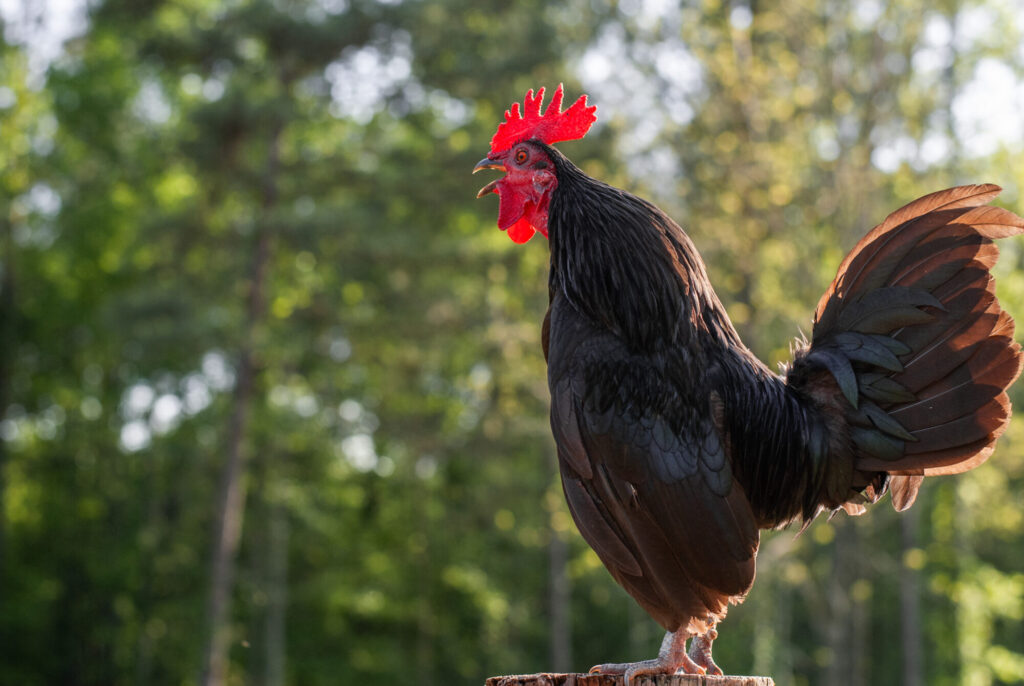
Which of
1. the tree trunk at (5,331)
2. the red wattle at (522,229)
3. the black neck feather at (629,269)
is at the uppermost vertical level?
the tree trunk at (5,331)

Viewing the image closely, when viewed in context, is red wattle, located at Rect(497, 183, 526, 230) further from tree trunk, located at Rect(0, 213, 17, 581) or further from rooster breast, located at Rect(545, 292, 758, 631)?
tree trunk, located at Rect(0, 213, 17, 581)

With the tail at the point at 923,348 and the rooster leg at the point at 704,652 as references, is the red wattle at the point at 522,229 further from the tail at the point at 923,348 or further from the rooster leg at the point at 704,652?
the rooster leg at the point at 704,652

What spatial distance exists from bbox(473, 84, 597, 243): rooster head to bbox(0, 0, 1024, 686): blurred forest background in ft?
8.34

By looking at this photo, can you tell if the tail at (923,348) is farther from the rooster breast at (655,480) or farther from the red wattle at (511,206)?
the red wattle at (511,206)

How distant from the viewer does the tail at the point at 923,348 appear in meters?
3.98

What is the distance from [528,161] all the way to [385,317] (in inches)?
660

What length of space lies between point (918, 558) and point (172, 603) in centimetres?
2160

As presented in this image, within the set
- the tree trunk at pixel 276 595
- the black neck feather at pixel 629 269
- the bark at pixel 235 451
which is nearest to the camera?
the black neck feather at pixel 629 269

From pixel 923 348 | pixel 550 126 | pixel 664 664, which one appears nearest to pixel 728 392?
pixel 923 348

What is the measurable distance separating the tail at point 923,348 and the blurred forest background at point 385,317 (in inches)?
73.7

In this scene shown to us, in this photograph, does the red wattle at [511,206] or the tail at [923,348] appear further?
the red wattle at [511,206]

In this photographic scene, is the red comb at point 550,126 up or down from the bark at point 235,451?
down

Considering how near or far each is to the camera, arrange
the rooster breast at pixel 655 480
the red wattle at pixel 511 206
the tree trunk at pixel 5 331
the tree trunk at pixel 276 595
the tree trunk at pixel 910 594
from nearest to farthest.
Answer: the rooster breast at pixel 655 480
the red wattle at pixel 511 206
the tree trunk at pixel 910 594
the tree trunk at pixel 5 331
the tree trunk at pixel 276 595

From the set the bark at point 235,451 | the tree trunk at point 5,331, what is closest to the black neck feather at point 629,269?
the bark at point 235,451
